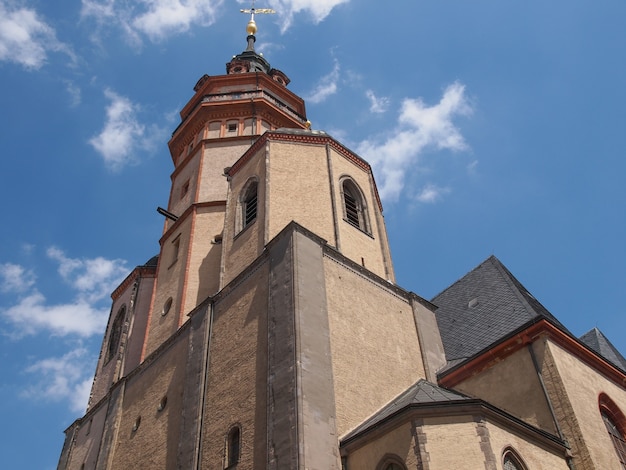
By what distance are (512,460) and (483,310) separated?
21.4ft

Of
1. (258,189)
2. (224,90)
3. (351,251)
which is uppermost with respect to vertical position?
(224,90)

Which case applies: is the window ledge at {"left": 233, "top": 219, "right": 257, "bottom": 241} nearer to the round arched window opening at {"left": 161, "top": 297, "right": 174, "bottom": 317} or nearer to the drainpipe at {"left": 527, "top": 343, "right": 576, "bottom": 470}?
the round arched window opening at {"left": 161, "top": 297, "right": 174, "bottom": 317}

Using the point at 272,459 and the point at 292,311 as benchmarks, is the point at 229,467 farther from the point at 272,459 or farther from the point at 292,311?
the point at 292,311

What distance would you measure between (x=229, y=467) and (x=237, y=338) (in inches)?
111

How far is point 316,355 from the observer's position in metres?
12.0

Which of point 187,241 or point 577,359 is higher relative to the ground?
point 187,241

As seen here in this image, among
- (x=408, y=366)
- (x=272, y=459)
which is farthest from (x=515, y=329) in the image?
(x=272, y=459)

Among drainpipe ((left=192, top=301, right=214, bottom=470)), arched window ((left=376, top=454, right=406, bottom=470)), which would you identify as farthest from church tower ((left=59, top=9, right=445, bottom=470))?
arched window ((left=376, top=454, right=406, bottom=470))

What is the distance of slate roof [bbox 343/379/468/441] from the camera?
10891 millimetres

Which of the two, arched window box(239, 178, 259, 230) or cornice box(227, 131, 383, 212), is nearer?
arched window box(239, 178, 259, 230)

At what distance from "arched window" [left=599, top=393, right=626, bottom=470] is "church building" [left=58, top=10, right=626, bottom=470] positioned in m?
0.04

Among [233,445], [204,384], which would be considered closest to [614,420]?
[233,445]

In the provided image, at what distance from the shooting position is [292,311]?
12.5 meters

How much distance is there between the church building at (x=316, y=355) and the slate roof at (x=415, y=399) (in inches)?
2.1
